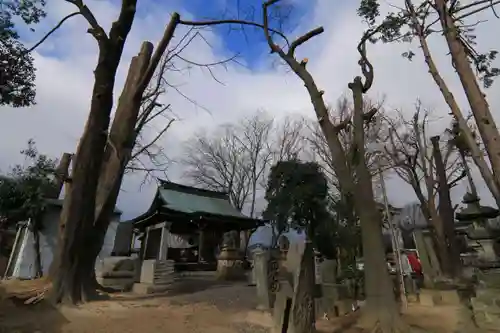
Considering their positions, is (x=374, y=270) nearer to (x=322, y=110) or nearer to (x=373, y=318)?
(x=373, y=318)

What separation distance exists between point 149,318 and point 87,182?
335cm

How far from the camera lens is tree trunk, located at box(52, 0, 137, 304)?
7242 millimetres

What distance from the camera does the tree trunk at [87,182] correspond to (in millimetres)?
7242

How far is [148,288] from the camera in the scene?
9547 mm

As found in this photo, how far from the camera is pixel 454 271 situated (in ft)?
41.6

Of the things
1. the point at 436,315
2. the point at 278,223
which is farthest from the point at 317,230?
the point at 436,315

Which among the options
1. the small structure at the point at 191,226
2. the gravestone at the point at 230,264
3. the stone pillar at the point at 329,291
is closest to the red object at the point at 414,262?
the stone pillar at the point at 329,291

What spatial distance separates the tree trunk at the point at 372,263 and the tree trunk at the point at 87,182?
18.7 ft

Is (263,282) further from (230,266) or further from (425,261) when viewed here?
(230,266)

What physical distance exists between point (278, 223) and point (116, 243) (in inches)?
331

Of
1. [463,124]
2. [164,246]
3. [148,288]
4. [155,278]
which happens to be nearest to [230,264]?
[164,246]

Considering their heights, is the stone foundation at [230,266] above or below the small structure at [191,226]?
below

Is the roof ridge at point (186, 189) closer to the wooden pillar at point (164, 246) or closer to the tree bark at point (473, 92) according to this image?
the wooden pillar at point (164, 246)

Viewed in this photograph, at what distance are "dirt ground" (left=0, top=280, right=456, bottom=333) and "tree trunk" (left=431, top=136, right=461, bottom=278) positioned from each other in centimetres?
603
